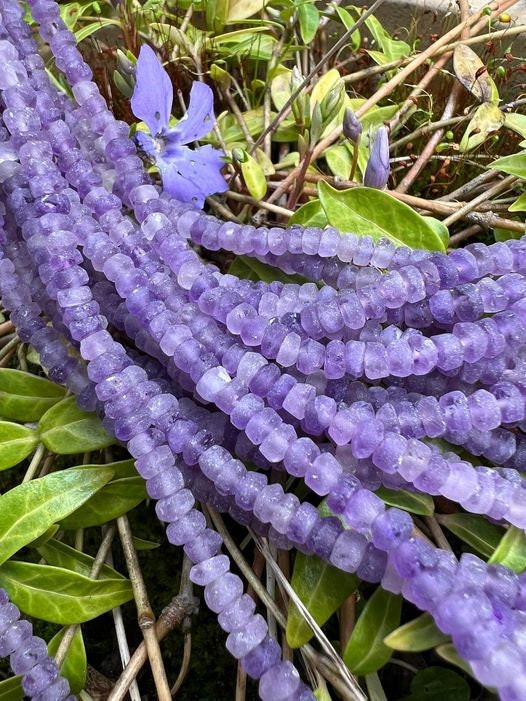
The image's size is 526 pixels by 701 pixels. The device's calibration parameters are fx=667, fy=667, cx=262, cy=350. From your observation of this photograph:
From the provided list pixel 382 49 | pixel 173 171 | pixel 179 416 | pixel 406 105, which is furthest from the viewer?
pixel 382 49

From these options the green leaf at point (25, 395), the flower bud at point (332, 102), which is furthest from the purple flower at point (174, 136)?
the green leaf at point (25, 395)

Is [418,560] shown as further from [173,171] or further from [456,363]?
[173,171]

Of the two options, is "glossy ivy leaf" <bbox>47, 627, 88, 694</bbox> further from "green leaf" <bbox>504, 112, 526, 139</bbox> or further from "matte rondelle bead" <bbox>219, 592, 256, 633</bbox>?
"green leaf" <bbox>504, 112, 526, 139</bbox>

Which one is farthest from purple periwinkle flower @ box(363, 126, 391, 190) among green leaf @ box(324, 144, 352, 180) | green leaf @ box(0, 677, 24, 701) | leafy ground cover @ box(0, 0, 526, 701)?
green leaf @ box(0, 677, 24, 701)

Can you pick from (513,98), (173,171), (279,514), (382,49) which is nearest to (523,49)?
(513,98)

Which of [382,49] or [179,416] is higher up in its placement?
[382,49]
